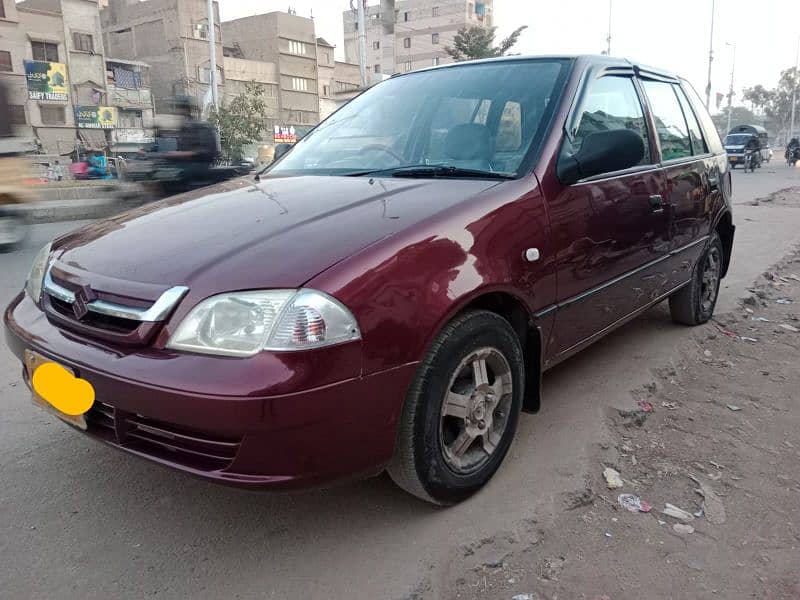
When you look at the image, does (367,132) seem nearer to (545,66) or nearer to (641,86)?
(545,66)

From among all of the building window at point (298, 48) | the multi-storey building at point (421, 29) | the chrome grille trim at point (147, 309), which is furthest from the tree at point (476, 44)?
the chrome grille trim at point (147, 309)

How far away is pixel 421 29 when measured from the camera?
264 feet

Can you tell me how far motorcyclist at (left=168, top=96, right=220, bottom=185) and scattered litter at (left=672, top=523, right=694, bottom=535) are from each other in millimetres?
7496

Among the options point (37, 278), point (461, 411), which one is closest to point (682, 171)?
point (461, 411)

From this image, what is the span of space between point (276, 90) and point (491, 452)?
6003 cm

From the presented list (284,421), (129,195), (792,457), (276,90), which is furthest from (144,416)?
(276,90)

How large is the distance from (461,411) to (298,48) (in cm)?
6331

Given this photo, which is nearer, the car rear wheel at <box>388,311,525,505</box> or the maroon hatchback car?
the maroon hatchback car

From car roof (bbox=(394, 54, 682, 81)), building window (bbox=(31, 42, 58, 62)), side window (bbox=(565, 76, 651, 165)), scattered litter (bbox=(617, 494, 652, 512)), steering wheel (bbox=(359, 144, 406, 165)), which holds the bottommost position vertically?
scattered litter (bbox=(617, 494, 652, 512))

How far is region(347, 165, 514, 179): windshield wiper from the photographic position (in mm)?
2650

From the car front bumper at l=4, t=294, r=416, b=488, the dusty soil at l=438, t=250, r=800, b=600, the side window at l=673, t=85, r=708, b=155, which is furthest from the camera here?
the side window at l=673, t=85, r=708, b=155

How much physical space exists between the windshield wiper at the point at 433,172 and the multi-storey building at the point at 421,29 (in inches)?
3037

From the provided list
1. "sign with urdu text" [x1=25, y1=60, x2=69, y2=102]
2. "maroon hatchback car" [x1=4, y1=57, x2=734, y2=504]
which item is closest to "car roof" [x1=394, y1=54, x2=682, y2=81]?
"maroon hatchback car" [x1=4, y1=57, x2=734, y2=504]

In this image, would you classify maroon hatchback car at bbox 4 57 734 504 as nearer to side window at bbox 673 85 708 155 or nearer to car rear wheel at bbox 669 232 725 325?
side window at bbox 673 85 708 155
